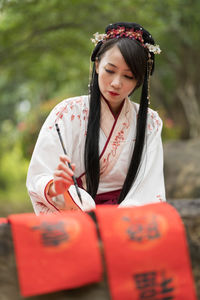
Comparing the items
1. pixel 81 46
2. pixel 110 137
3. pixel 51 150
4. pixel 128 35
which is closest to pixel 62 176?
pixel 51 150

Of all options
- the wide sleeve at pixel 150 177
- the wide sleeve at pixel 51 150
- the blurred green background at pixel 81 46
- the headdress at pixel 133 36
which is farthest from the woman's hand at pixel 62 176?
the blurred green background at pixel 81 46

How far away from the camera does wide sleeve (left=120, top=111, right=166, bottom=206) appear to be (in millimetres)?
2064

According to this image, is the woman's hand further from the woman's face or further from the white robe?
the woman's face

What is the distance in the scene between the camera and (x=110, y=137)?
7.45 feet

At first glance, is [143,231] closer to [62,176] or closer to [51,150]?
[62,176]

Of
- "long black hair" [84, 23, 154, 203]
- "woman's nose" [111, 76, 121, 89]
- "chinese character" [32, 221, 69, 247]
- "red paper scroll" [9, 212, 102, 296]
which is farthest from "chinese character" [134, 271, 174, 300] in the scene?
"woman's nose" [111, 76, 121, 89]

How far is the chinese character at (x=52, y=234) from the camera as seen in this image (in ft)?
3.49

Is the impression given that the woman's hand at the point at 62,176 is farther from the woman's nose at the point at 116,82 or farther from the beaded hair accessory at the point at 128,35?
the beaded hair accessory at the point at 128,35

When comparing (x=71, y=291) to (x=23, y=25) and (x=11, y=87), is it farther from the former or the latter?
(x=11, y=87)

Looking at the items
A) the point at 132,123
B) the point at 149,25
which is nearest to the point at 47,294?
the point at 132,123

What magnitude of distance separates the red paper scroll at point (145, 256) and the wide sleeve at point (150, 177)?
2.70 ft

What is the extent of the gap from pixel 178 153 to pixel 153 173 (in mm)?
3857

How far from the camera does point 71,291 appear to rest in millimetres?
1056

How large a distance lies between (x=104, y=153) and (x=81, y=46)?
636cm
